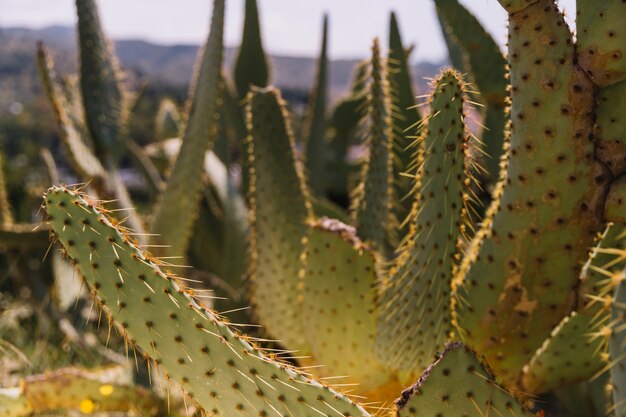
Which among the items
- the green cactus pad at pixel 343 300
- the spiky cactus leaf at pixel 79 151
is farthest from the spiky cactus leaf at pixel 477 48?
the spiky cactus leaf at pixel 79 151

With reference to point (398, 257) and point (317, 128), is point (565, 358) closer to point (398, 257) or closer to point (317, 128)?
point (398, 257)

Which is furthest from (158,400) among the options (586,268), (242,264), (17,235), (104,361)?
(586,268)

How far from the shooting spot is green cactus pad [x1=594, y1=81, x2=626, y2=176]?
1195 millimetres

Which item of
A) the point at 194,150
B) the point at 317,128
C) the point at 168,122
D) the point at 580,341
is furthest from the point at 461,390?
the point at 168,122

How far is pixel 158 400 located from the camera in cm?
194

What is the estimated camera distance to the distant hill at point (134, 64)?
9305 millimetres

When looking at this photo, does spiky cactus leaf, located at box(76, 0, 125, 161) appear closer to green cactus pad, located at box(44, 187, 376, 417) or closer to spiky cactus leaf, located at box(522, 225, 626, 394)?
green cactus pad, located at box(44, 187, 376, 417)

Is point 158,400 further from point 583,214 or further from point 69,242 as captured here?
point 583,214

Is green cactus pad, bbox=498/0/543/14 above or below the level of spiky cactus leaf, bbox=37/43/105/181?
above

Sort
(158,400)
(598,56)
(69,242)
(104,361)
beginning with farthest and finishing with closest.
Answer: (104,361) → (158,400) → (598,56) → (69,242)

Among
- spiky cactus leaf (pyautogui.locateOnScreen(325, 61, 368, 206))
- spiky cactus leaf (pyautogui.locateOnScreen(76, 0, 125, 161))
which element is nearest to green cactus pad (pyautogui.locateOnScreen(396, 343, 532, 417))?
spiky cactus leaf (pyautogui.locateOnScreen(76, 0, 125, 161))

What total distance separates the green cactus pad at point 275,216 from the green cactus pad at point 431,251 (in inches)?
16.2

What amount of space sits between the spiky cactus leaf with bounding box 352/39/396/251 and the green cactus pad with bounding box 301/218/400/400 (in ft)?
0.63

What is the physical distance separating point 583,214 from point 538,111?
209 millimetres
